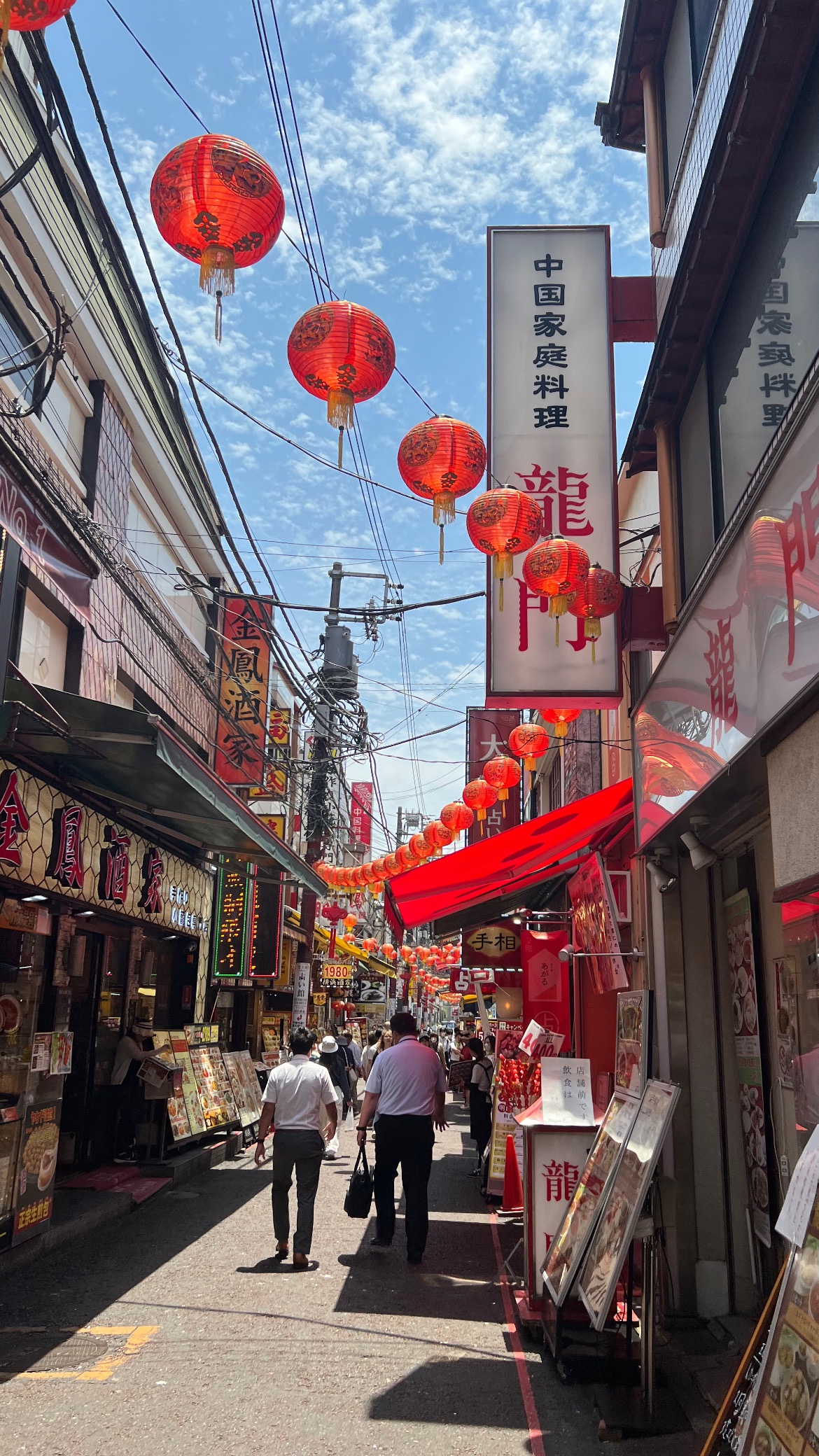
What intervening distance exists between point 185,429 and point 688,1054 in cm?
1274

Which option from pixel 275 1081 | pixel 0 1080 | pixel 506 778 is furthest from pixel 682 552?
pixel 506 778

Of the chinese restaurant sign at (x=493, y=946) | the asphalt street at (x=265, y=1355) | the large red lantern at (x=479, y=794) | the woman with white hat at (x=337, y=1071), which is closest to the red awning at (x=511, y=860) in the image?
the asphalt street at (x=265, y=1355)

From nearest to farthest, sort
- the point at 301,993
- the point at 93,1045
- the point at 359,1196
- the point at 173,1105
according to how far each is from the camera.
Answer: the point at 359,1196
the point at 93,1045
the point at 173,1105
the point at 301,993

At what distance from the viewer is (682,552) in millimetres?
7750

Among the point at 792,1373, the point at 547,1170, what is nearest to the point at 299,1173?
the point at 547,1170

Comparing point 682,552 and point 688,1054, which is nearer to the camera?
point 688,1054

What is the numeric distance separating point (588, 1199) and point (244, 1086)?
35.2ft

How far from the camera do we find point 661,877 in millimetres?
7438

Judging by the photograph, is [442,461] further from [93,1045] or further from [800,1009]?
[93,1045]

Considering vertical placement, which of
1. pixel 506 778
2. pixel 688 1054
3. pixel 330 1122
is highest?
pixel 506 778

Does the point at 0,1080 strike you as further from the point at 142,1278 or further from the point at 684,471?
the point at 684,471

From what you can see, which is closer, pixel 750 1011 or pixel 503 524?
pixel 750 1011

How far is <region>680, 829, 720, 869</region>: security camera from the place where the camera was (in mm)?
6445

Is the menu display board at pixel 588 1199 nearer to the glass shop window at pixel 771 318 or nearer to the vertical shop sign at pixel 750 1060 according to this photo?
the vertical shop sign at pixel 750 1060
